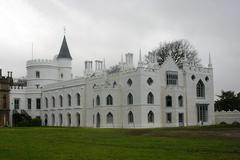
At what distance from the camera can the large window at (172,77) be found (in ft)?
167

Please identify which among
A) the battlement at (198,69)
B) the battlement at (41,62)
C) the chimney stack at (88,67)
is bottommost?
the battlement at (198,69)

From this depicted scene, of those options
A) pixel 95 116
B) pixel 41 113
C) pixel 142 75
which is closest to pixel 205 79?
pixel 142 75

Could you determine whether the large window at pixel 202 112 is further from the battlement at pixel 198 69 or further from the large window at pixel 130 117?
the large window at pixel 130 117

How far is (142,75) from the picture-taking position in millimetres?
47219

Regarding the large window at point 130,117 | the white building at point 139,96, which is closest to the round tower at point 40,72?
the white building at point 139,96

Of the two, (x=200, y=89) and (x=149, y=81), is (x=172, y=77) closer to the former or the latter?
(x=149, y=81)

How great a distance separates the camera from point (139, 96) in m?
47.2

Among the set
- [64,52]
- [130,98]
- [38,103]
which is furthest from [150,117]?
[64,52]

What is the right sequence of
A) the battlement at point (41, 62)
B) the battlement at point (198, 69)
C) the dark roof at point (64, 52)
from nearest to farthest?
the battlement at point (198, 69), the battlement at point (41, 62), the dark roof at point (64, 52)

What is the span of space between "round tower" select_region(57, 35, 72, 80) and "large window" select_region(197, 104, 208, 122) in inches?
1102

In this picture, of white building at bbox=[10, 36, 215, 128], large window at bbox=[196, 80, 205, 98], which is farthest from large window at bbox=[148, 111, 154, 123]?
large window at bbox=[196, 80, 205, 98]

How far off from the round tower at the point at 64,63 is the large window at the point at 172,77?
25.8m

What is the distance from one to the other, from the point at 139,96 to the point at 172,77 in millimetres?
6513

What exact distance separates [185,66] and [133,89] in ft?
28.7
